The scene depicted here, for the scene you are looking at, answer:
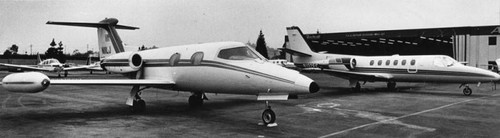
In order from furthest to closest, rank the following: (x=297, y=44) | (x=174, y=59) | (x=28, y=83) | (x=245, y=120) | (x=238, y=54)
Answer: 1. (x=297, y=44)
2. (x=174, y=59)
3. (x=238, y=54)
4. (x=245, y=120)
5. (x=28, y=83)

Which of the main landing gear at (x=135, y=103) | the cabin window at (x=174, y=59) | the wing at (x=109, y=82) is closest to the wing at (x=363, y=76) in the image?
the cabin window at (x=174, y=59)

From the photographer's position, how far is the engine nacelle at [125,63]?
520 inches

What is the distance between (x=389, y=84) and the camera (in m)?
22.1

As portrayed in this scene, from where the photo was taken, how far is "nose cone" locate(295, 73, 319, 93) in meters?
8.52

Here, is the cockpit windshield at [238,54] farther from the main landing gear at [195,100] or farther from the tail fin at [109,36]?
the tail fin at [109,36]

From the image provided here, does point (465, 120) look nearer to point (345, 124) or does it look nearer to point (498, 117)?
point (498, 117)

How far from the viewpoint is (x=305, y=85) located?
859 centimetres

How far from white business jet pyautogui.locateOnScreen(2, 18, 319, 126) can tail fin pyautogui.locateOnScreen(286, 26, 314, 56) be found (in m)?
15.4

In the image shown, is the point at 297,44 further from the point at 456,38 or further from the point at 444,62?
the point at 456,38

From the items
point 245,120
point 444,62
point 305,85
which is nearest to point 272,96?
point 305,85

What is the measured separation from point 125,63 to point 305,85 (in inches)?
284

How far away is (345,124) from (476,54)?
1686 inches

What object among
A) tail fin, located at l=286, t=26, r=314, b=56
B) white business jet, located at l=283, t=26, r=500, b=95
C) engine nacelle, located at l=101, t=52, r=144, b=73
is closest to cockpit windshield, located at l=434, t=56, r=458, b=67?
white business jet, located at l=283, t=26, r=500, b=95

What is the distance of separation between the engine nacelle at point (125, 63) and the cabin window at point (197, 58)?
2.51 m
